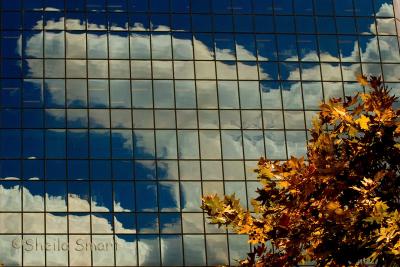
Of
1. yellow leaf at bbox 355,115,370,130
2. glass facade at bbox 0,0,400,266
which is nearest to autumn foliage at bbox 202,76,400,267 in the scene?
yellow leaf at bbox 355,115,370,130

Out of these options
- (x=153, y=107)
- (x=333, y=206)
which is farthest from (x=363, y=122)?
(x=153, y=107)

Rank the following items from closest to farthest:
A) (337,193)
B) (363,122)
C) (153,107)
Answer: (363,122) → (337,193) → (153,107)

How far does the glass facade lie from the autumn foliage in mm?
41585

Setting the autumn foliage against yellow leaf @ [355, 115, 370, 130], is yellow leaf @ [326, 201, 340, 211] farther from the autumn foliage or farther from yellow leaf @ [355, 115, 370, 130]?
yellow leaf @ [355, 115, 370, 130]

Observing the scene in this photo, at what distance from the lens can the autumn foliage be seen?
1742cm

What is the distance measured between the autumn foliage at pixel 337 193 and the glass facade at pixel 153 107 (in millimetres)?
41585

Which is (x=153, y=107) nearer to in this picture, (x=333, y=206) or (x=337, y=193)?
(x=337, y=193)

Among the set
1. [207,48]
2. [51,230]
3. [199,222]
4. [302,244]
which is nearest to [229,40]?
[207,48]

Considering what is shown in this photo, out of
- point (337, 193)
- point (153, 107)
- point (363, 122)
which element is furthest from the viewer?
point (153, 107)

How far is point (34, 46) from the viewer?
207 ft

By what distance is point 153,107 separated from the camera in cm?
6278

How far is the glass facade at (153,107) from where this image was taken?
59.7m

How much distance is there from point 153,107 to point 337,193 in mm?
45436

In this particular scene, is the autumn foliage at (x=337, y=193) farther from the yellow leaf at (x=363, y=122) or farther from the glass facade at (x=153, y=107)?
the glass facade at (x=153, y=107)
